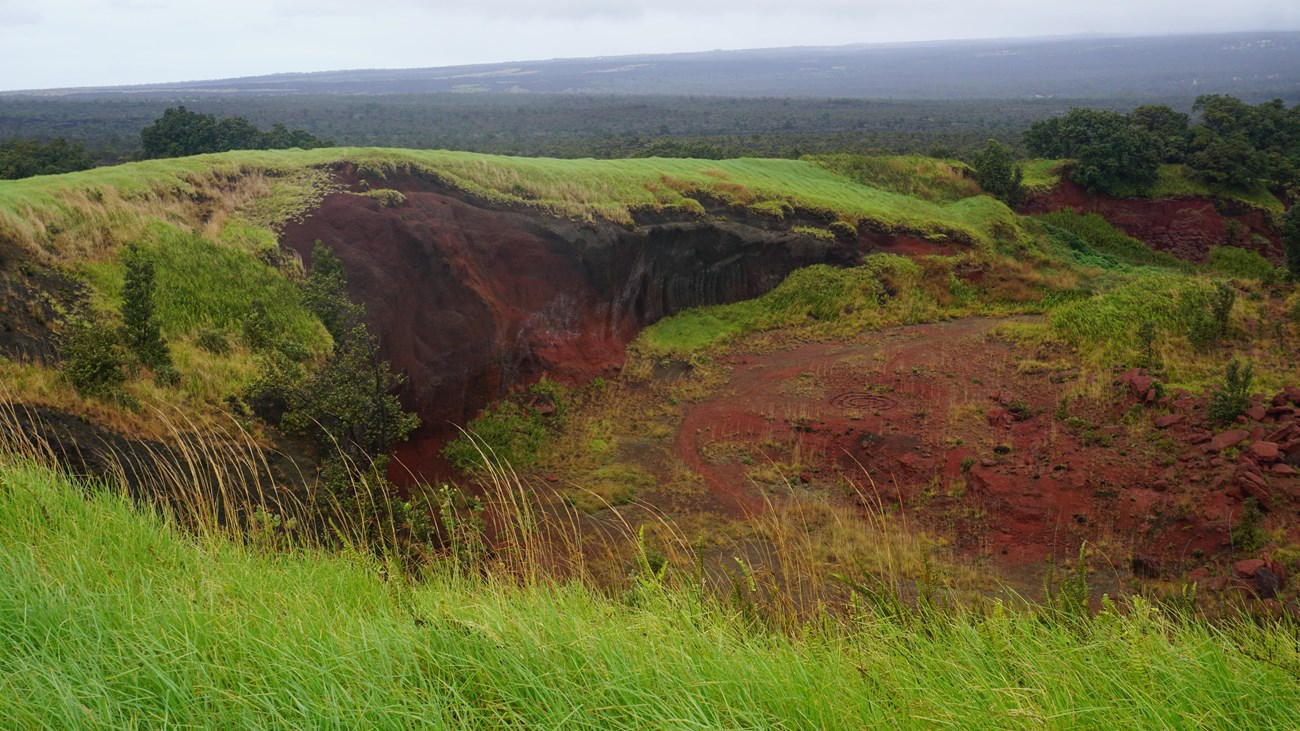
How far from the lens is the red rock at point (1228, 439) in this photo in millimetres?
10711

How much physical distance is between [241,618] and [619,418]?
463 inches

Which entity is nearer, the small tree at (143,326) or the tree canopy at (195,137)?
the small tree at (143,326)

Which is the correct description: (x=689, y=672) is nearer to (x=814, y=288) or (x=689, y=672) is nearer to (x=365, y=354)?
(x=365, y=354)

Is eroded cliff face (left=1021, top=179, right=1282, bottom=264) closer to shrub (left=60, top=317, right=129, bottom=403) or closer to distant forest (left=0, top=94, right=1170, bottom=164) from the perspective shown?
distant forest (left=0, top=94, right=1170, bottom=164)

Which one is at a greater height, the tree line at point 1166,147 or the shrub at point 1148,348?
the tree line at point 1166,147

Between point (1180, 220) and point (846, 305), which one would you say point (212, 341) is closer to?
point (846, 305)

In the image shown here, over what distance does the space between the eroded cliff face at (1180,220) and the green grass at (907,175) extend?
5.06 meters

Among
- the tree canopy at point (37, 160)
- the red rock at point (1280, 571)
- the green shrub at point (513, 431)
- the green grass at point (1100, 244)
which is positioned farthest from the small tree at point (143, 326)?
the green grass at point (1100, 244)

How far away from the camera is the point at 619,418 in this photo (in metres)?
14.5

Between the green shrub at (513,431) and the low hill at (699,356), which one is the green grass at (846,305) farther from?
the green shrub at (513,431)

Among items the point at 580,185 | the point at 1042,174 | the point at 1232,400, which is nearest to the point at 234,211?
the point at 580,185

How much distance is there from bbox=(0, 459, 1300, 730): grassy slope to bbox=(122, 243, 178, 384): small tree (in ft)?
21.5

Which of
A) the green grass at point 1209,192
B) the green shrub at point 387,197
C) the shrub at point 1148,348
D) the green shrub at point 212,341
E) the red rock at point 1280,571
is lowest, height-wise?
the red rock at point 1280,571

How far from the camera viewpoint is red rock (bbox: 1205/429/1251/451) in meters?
10.7
